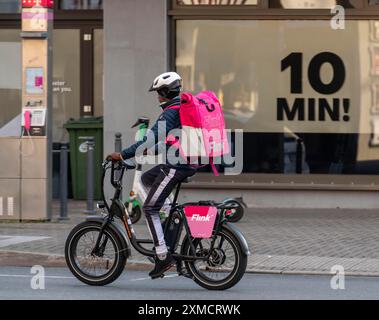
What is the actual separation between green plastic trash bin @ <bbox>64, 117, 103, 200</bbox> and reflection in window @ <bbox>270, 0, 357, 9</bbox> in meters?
3.76

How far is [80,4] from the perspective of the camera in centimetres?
1761

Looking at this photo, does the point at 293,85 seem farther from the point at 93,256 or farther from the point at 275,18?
the point at 93,256

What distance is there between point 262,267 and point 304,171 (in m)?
5.87

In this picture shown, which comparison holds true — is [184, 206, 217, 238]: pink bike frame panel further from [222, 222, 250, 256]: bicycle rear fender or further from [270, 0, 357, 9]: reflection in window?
[270, 0, 357, 9]: reflection in window

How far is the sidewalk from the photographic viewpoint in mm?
10656

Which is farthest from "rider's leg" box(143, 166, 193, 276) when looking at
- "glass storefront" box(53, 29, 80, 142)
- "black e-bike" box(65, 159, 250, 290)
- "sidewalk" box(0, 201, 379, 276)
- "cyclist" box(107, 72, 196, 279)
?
"glass storefront" box(53, 29, 80, 142)

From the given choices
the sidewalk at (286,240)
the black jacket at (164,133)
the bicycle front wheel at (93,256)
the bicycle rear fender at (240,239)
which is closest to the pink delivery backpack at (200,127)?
the black jacket at (164,133)

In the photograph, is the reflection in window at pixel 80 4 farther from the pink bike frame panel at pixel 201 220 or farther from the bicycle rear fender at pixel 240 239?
the bicycle rear fender at pixel 240 239

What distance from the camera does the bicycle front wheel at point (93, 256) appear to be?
355 inches

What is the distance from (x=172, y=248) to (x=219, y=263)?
48 cm

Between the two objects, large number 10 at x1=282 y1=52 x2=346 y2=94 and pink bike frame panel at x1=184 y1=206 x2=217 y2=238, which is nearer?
pink bike frame panel at x1=184 y1=206 x2=217 y2=238

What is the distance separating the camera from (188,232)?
29.0 feet

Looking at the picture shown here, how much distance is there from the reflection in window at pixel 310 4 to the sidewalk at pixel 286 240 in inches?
137
